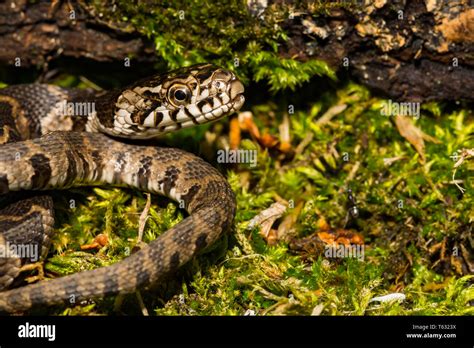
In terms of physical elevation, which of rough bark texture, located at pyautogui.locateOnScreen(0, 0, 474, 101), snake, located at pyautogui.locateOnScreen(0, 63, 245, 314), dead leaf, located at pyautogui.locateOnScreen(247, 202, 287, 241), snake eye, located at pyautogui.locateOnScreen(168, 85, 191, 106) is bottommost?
dead leaf, located at pyautogui.locateOnScreen(247, 202, 287, 241)

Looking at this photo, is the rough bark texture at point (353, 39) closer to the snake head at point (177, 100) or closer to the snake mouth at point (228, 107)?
the snake head at point (177, 100)

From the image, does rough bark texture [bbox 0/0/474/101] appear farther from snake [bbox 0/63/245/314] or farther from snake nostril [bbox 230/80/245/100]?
snake nostril [bbox 230/80/245/100]

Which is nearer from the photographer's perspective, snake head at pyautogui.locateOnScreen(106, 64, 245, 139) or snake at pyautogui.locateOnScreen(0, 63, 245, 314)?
snake at pyautogui.locateOnScreen(0, 63, 245, 314)

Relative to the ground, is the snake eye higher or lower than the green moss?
higher

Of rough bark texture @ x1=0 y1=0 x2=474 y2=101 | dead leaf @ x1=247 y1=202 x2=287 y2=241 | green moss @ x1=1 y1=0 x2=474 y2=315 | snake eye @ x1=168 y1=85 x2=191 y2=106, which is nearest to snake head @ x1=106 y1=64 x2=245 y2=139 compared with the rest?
snake eye @ x1=168 y1=85 x2=191 y2=106

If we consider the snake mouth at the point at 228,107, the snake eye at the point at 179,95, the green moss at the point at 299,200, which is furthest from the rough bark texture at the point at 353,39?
the snake eye at the point at 179,95

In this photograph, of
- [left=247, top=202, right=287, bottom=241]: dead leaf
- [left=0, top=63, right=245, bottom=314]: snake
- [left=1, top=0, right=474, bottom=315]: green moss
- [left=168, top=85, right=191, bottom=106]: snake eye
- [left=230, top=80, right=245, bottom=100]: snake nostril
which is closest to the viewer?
[left=0, top=63, right=245, bottom=314]: snake

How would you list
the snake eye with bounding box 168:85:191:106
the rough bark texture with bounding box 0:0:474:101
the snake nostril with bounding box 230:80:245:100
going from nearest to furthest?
the snake nostril with bounding box 230:80:245:100 → the snake eye with bounding box 168:85:191:106 → the rough bark texture with bounding box 0:0:474:101

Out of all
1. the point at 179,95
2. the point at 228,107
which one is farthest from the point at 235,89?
the point at 179,95
